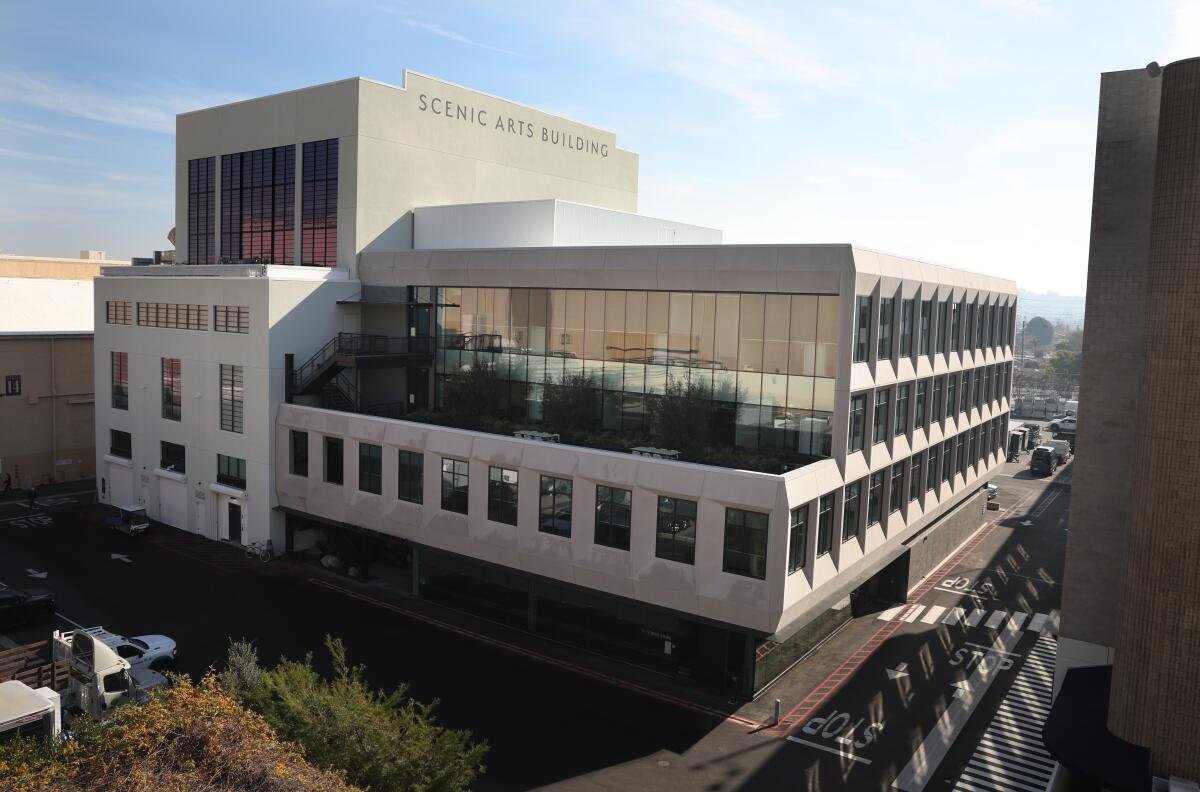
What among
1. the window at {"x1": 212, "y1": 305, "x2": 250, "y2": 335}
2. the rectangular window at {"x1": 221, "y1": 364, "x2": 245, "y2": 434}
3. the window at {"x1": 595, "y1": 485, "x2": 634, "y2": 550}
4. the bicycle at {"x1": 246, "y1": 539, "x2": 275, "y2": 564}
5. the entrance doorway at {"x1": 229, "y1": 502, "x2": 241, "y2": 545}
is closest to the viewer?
the window at {"x1": 595, "y1": 485, "x2": 634, "y2": 550}

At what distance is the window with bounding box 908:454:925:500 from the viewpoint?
41531mm

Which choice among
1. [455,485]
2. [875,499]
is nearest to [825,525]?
[875,499]

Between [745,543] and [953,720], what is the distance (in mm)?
9653

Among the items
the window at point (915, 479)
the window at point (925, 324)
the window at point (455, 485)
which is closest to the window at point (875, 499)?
the window at point (915, 479)

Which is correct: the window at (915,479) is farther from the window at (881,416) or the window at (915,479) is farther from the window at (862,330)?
the window at (862,330)

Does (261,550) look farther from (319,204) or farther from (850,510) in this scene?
(850,510)

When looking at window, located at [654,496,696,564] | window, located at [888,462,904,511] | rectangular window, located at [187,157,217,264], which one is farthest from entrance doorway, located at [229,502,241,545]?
window, located at [888,462,904,511]

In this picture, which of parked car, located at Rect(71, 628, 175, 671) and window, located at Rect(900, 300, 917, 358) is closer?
parked car, located at Rect(71, 628, 175, 671)

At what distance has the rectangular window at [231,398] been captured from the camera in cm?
4453

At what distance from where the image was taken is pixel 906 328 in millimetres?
39031

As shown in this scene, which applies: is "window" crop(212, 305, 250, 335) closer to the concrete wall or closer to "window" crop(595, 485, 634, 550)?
the concrete wall

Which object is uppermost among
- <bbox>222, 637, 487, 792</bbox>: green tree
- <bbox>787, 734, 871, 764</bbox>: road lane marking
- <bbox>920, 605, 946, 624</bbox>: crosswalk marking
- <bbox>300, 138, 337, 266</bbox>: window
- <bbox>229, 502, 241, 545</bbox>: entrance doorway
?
<bbox>300, 138, 337, 266</bbox>: window

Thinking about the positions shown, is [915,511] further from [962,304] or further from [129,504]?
→ [129,504]

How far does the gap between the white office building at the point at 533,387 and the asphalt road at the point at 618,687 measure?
264 cm
